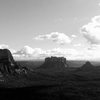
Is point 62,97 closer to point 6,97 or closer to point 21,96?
point 21,96

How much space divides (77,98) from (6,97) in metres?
75.5

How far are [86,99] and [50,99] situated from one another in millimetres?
37573

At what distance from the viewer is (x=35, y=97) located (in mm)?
195000

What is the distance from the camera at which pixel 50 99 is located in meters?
187

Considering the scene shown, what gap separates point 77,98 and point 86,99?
1040cm

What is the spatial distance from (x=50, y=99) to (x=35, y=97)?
58.7 ft

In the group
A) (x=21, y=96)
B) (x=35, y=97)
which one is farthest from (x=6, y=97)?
(x=35, y=97)

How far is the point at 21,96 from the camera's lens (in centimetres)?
19562

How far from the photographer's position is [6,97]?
626ft

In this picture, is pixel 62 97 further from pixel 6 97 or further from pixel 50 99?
pixel 6 97

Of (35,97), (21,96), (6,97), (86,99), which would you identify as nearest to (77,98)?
(86,99)

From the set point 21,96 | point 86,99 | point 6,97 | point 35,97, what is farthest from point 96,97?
point 6,97

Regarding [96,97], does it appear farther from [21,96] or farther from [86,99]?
[21,96]

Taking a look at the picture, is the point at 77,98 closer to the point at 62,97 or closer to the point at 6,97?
the point at 62,97
